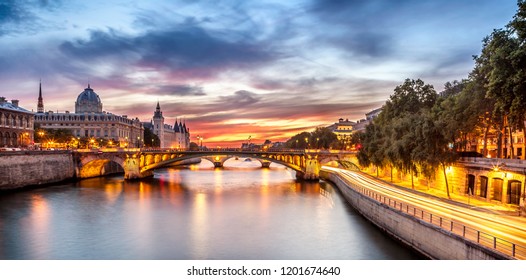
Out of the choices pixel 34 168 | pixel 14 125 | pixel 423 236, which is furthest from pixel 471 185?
pixel 14 125

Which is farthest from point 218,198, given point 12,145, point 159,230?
point 12,145

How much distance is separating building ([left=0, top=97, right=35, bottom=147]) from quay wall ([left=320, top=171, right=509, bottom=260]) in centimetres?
6223

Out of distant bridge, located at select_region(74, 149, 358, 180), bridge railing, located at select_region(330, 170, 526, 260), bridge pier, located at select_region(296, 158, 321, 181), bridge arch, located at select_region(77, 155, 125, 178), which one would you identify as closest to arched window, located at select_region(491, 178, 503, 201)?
bridge railing, located at select_region(330, 170, 526, 260)

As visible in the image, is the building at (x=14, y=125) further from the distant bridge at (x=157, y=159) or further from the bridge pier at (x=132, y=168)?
the bridge pier at (x=132, y=168)

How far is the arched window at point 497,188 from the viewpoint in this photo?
31.2 m

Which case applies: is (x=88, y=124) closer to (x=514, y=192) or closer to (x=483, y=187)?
(x=483, y=187)

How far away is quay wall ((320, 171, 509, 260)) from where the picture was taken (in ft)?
57.7

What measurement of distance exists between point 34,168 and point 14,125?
21.0m

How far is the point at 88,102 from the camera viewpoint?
534ft

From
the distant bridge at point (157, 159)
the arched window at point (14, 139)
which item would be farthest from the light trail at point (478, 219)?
the arched window at point (14, 139)

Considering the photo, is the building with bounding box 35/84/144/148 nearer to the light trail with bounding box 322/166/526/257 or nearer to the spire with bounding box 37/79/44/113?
the spire with bounding box 37/79/44/113

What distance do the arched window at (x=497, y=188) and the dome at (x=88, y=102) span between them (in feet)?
497
